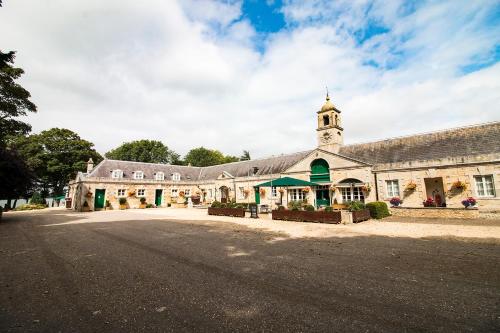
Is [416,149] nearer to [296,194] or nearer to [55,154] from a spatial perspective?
[296,194]

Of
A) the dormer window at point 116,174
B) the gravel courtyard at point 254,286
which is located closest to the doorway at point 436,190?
the gravel courtyard at point 254,286

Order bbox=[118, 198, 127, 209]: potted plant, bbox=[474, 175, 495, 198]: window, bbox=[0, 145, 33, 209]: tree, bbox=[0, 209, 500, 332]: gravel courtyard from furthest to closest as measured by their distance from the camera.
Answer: bbox=[118, 198, 127, 209]: potted plant, bbox=[0, 145, 33, 209]: tree, bbox=[474, 175, 495, 198]: window, bbox=[0, 209, 500, 332]: gravel courtyard

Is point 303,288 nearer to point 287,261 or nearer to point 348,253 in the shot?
point 287,261

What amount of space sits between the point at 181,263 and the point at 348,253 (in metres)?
5.36

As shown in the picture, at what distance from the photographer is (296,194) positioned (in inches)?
987

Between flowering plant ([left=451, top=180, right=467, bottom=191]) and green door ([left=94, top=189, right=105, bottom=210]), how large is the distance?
36523mm

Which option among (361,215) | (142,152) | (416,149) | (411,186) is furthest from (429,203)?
(142,152)

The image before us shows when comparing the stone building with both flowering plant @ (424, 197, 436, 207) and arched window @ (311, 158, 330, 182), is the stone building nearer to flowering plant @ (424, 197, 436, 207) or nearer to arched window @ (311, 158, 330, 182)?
arched window @ (311, 158, 330, 182)

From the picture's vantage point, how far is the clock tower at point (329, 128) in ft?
84.0

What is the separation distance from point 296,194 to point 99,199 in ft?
81.2

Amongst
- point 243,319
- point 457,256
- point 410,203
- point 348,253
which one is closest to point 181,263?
point 243,319

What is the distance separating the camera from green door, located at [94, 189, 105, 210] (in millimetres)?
29984

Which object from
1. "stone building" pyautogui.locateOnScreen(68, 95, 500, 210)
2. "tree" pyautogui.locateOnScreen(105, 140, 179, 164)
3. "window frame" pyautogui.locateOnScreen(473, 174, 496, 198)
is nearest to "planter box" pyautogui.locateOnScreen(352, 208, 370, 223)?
"stone building" pyautogui.locateOnScreen(68, 95, 500, 210)

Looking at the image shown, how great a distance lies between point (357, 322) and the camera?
366cm
